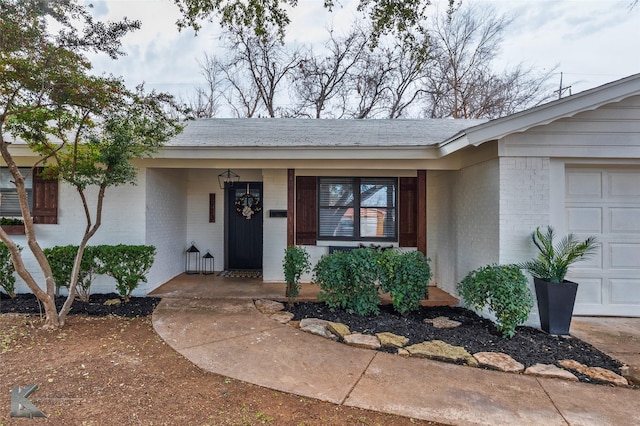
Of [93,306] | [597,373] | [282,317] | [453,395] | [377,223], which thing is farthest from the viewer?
[377,223]

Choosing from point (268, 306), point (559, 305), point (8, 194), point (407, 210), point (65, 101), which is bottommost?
point (268, 306)

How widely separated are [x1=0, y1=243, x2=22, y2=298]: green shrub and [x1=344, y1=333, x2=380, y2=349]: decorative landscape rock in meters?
5.25

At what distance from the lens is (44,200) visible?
5.68 meters

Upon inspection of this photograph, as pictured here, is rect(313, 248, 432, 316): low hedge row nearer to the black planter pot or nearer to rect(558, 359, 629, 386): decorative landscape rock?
the black planter pot

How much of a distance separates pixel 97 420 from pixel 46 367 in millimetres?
1271

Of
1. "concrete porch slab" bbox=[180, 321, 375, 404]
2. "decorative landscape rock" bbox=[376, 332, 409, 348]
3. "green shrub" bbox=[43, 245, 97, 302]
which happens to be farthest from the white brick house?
"concrete porch slab" bbox=[180, 321, 375, 404]

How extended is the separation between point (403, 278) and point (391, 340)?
3.40 ft

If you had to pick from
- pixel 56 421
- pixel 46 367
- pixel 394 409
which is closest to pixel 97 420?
pixel 56 421

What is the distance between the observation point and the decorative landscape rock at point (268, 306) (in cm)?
483

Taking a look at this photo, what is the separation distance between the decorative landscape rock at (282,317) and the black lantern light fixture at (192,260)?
138 inches

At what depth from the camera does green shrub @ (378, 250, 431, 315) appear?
456 cm

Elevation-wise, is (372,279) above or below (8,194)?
below

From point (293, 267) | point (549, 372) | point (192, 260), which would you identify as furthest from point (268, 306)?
point (549, 372)

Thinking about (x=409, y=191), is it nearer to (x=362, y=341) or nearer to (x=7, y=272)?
(x=362, y=341)
